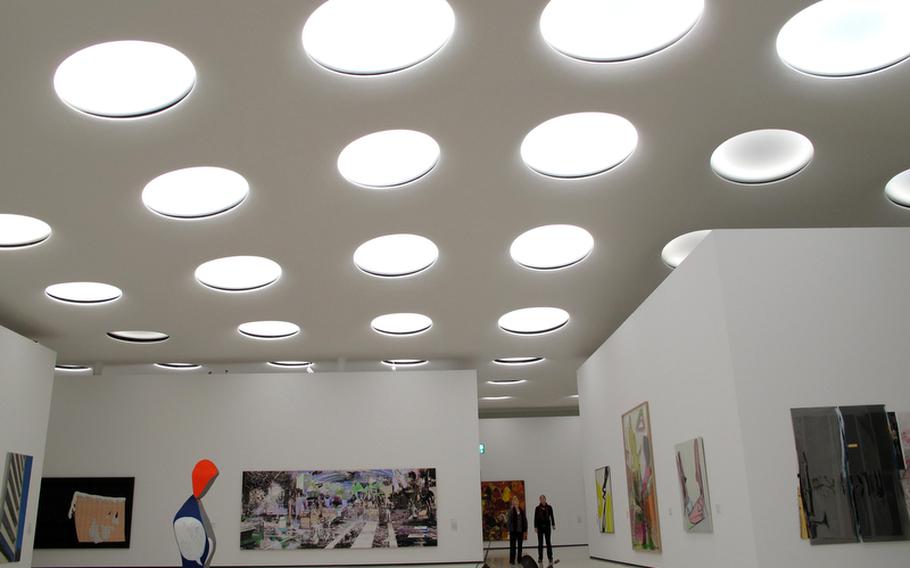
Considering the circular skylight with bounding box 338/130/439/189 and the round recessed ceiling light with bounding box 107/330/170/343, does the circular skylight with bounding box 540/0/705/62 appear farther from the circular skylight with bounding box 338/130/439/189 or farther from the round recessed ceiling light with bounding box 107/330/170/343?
the round recessed ceiling light with bounding box 107/330/170/343

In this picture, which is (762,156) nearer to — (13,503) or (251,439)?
(251,439)

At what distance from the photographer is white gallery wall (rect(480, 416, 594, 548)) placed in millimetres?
41094

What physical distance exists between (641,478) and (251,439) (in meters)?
14.5

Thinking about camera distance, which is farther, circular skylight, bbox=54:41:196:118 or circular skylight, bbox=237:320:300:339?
circular skylight, bbox=237:320:300:339

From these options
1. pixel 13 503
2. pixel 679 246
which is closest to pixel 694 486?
pixel 679 246

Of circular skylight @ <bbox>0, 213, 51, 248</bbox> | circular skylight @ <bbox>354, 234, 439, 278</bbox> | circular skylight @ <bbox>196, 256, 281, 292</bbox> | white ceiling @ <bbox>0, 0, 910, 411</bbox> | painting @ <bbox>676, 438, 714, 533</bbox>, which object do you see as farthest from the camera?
circular skylight @ <bbox>196, 256, 281, 292</bbox>

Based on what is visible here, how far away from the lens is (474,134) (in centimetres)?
1454

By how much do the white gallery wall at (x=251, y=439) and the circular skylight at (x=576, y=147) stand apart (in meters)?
13.5

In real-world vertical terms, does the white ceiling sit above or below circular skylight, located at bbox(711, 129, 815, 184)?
below

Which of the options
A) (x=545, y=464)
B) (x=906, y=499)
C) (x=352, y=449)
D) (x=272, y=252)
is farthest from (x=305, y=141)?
(x=545, y=464)

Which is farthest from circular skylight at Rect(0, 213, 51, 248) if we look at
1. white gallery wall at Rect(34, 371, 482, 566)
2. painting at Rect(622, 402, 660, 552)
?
painting at Rect(622, 402, 660, 552)

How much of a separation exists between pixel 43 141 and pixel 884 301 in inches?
588

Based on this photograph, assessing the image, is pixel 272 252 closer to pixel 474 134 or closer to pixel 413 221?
pixel 413 221

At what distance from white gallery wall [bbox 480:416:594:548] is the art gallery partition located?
2638cm
